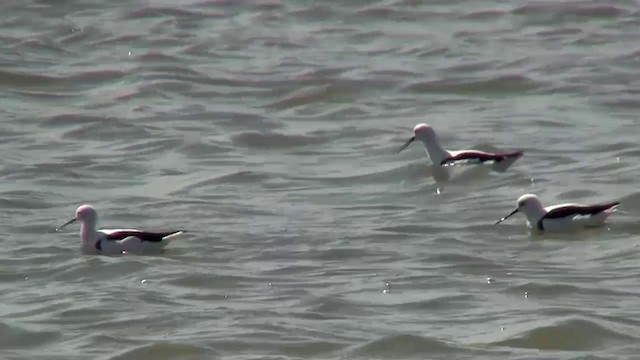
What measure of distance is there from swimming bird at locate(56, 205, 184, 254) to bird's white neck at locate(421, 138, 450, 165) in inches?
127

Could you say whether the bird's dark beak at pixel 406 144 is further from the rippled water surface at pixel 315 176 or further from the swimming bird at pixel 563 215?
the swimming bird at pixel 563 215

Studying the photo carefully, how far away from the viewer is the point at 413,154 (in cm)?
1688

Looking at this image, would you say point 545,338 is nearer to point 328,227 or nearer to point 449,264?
point 449,264

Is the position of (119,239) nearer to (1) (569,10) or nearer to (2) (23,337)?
(2) (23,337)

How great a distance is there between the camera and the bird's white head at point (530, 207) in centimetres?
1363

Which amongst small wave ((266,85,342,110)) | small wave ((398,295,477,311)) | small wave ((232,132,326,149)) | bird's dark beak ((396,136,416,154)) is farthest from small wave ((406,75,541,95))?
small wave ((398,295,477,311))

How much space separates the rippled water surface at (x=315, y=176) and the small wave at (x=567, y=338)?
0.05 ft

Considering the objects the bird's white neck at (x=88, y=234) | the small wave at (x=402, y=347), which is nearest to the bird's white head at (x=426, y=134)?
the bird's white neck at (x=88, y=234)

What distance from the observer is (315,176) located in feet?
51.6

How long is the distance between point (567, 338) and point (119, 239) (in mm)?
3545

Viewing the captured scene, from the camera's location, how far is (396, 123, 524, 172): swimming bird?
1565 cm

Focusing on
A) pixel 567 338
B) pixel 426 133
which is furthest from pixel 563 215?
pixel 567 338

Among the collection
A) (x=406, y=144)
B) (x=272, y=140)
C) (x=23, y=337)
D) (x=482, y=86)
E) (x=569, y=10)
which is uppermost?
(x=23, y=337)

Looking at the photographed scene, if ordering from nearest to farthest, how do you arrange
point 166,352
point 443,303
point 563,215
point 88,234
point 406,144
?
1. point 166,352
2. point 443,303
3. point 88,234
4. point 563,215
5. point 406,144
